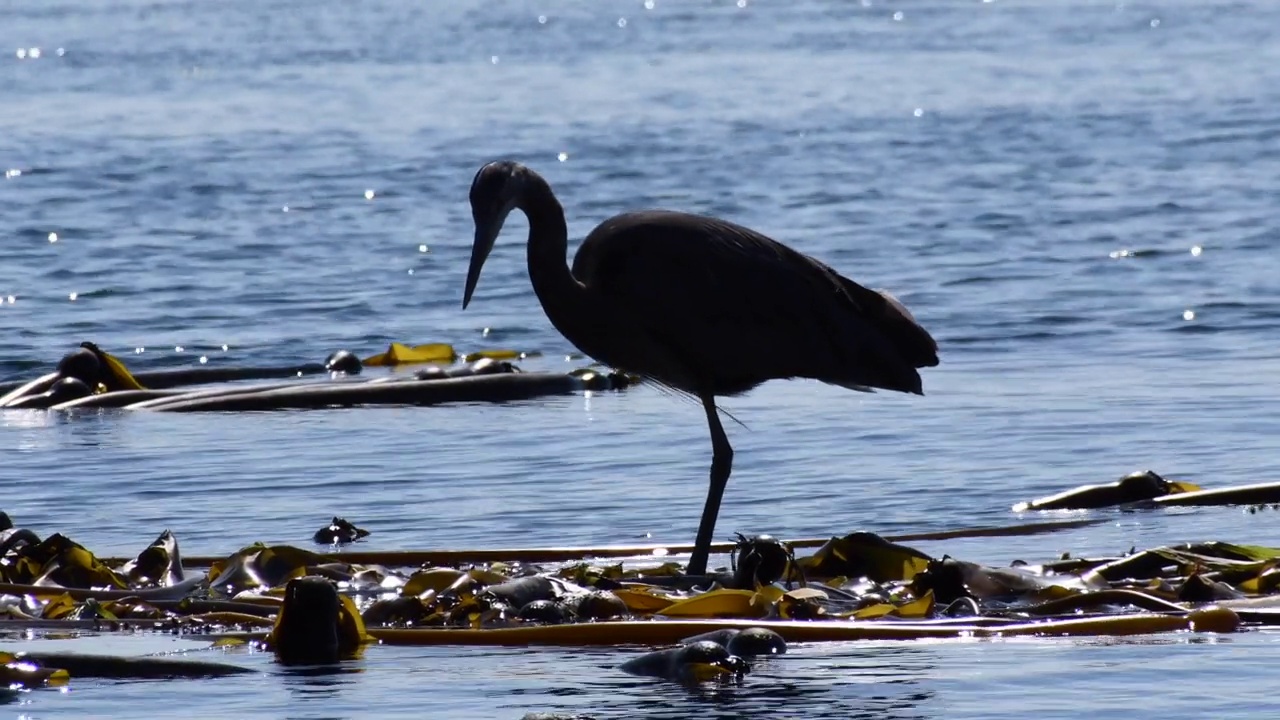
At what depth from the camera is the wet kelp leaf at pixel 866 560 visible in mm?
7016

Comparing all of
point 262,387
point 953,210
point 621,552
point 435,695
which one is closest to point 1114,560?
point 621,552

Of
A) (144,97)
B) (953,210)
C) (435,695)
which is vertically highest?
(144,97)

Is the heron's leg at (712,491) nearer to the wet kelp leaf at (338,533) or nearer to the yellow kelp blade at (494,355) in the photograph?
the wet kelp leaf at (338,533)

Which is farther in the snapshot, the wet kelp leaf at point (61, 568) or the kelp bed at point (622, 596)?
the wet kelp leaf at point (61, 568)

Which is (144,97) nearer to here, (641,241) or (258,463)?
(258,463)

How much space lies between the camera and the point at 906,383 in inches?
306

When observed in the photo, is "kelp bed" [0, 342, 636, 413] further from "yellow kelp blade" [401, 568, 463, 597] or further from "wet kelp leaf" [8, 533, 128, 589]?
"yellow kelp blade" [401, 568, 463, 597]

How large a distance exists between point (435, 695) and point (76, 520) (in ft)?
11.6

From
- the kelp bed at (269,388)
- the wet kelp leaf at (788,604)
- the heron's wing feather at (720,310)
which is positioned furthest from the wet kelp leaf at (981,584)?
the kelp bed at (269,388)

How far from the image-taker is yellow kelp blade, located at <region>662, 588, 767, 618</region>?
6477 mm

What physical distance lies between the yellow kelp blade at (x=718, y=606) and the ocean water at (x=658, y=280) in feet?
Answer: 1.77

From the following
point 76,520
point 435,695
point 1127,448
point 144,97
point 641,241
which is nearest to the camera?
point 435,695

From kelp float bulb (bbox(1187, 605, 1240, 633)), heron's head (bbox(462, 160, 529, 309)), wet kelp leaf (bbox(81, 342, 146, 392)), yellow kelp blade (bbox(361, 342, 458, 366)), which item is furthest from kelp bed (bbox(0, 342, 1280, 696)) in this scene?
yellow kelp blade (bbox(361, 342, 458, 366))

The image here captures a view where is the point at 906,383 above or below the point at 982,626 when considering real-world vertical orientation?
above
